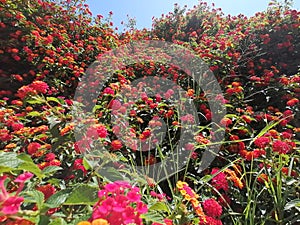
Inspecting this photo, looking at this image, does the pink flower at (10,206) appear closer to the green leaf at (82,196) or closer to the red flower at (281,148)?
the green leaf at (82,196)

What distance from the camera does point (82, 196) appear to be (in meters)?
0.62

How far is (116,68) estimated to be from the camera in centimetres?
325

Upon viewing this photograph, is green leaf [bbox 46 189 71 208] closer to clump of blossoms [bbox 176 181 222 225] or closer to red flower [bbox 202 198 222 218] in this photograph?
clump of blossoms [bbox 176 181 222 225]

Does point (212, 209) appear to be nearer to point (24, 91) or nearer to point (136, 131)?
point (136, 131)

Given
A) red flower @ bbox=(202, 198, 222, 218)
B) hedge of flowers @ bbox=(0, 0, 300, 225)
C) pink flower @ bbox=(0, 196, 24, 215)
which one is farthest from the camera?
red flower @ bbox=(202, 198, 222, 218)

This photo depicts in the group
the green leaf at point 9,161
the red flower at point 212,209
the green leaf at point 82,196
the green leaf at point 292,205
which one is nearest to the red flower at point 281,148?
the green leaf at point 292,205

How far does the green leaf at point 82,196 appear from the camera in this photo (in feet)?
2.01

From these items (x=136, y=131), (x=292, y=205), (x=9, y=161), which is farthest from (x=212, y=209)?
(x=136, y=131)

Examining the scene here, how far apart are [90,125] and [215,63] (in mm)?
2087

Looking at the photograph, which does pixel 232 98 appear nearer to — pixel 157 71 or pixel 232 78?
pixel 232 78

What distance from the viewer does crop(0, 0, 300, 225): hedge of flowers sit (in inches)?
27.2

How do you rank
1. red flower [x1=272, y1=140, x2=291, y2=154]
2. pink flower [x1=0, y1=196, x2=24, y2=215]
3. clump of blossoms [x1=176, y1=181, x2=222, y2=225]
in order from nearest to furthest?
pink flower [x1=0, y1=196, x2=24, y2=215] < clump of blossoms [x1=176, y1=181, x2=222, y2=225] < red flower [x1=272, y1=140, x2=291, y2=154]

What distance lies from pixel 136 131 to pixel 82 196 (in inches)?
60.0

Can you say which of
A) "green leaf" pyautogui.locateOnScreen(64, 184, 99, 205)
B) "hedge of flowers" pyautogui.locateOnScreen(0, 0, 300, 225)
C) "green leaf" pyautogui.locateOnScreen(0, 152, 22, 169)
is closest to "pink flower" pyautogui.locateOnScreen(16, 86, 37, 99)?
"hedge of flowers" pyautogui.locateOnScreen(0, 0, 300, 225)
